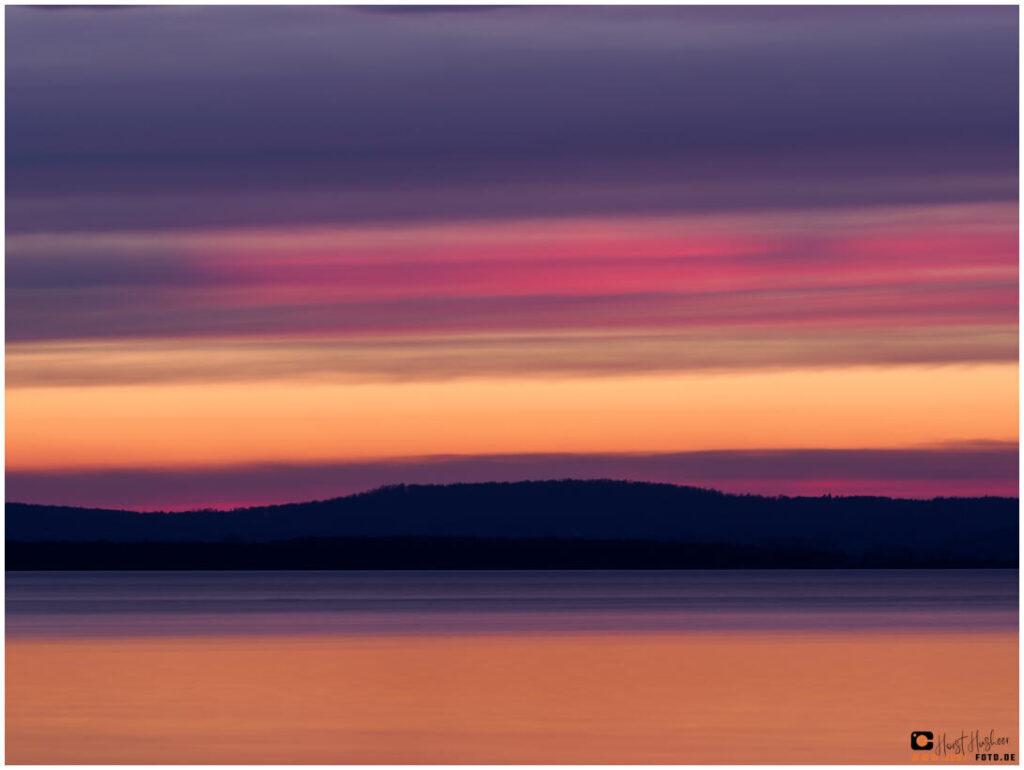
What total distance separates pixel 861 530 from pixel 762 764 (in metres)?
66.7

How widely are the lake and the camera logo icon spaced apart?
14 centimetres

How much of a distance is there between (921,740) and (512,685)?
736 cm

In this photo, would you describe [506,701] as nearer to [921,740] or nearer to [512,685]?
[512,685]

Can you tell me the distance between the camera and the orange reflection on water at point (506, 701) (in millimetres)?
17172

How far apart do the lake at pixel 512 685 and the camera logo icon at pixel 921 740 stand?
0.14 metres

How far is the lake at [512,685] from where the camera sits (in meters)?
17.4

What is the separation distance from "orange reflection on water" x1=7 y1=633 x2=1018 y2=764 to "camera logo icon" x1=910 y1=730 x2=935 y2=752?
0.14 meters

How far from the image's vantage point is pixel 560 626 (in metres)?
38.8

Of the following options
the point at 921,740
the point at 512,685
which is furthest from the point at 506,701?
the point at 921,740

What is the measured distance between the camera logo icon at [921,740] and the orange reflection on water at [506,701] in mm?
144

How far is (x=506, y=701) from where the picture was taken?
21.4 meters

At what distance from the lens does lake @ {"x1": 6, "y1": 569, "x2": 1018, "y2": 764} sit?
17391 mm

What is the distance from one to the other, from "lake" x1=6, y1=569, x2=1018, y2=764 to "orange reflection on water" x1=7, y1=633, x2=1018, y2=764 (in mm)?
53

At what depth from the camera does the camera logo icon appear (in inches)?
672
